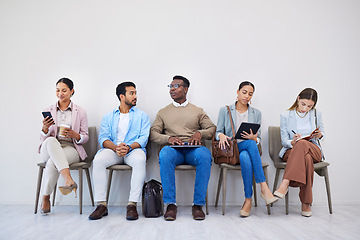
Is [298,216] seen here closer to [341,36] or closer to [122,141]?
[122,141]

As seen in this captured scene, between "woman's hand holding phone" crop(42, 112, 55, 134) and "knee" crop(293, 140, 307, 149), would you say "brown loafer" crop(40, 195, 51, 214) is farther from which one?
"knee" crop(293, 140, 307, 149)

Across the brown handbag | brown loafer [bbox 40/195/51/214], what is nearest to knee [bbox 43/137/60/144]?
brown loafer [bbox 40/195/51/214]

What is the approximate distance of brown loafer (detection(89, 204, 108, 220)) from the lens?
2.71 m

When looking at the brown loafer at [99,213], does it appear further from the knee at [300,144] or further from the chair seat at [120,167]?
the knee at [300,144]

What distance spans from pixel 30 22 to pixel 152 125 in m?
1.95

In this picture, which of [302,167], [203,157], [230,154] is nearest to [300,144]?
[302,167]

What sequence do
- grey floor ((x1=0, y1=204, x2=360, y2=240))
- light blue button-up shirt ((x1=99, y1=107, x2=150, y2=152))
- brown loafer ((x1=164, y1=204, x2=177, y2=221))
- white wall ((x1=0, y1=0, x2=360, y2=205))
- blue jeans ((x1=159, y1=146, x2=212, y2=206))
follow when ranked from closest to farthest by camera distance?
grey floor ((x1=0, y1=204, x2=360, y2=240)), brown loafer ((x1=164, y1=204, x2=177, y2=221)), blue jeans ((x1=159, y1=146, x2=212, y2=206)), light blue button-up shirt ((x1=99, y1=107, x2=150, y2=152)), white wall ((x1=0, y1=0, x2=360, y2=205))

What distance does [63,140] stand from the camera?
3201 millimetres

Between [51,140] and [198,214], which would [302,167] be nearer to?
[198,214]

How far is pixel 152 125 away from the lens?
3354 millimetres

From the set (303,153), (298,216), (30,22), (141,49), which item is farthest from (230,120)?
(30,22)

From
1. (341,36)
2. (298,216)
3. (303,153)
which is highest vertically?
(341,36)

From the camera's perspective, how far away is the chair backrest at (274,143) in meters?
3.35

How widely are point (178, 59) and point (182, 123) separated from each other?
81cm
